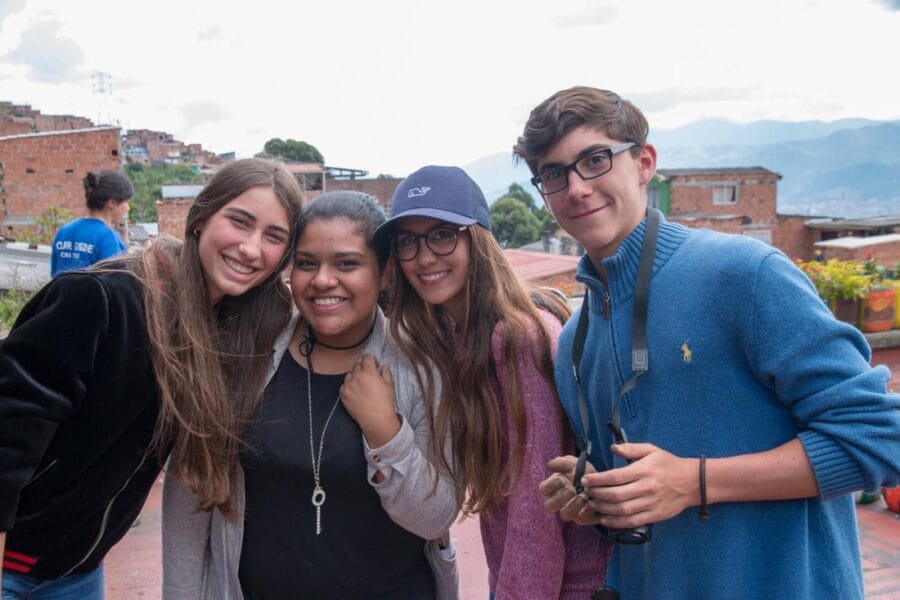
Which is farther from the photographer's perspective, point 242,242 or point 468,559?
point 468,559

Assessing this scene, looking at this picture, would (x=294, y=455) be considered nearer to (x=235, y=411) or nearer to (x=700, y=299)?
(x=235, y=411)

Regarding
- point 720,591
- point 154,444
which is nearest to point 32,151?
point 154,444

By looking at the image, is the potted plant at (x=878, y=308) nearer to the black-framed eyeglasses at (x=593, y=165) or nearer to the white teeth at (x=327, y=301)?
the black-framed eyeglasses at (x=593, y=165)

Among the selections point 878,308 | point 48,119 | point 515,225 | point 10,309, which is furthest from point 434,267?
point 48,119

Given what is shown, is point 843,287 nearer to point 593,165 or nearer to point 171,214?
point 593,165

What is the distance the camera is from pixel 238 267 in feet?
6.26

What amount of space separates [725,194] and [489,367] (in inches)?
1064

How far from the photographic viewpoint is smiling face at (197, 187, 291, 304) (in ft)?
6.20

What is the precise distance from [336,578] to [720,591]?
981mm

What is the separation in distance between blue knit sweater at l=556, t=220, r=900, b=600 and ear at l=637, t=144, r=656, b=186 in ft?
Answer: 0.75

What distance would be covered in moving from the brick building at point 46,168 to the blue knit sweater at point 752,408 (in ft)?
58.3

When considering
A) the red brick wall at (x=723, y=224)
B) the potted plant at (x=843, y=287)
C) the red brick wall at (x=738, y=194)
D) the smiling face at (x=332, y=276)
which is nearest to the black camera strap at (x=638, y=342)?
the smiling face at (x=332, y=276)

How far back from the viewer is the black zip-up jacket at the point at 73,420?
1457mm

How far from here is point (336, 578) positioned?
1.80m
